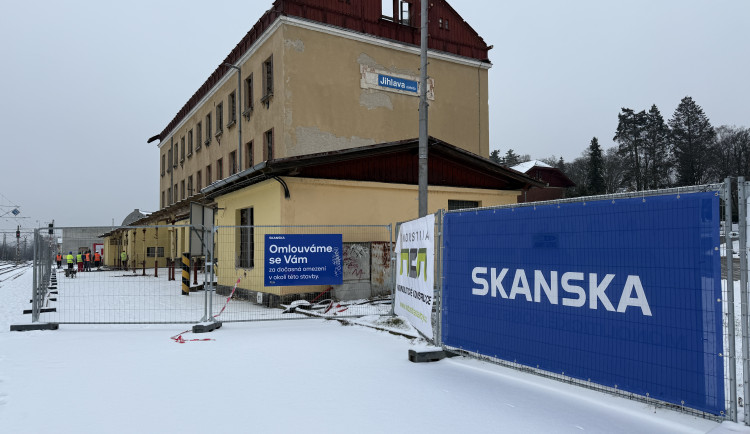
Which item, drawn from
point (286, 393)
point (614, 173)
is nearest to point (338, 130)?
point (286, 393)

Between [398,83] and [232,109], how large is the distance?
9.15 meters

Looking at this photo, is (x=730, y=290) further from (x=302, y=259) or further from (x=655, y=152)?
(x=655, y=152)

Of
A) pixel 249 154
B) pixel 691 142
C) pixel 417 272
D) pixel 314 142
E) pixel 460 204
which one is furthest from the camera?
pixel 691 142

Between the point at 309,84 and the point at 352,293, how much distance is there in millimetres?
9772

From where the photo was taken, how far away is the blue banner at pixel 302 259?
10.8 meters

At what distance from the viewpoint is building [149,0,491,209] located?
1878 centimetres

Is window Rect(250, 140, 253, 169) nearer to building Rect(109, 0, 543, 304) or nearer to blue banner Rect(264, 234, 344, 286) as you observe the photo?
building Rect(109, 0, 543, 304)

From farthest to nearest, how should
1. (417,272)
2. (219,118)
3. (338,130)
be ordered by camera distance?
(219,118) → (338,130) → (417,272)

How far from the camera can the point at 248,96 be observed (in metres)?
22.3

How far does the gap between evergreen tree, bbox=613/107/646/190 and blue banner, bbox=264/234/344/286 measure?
6450cm

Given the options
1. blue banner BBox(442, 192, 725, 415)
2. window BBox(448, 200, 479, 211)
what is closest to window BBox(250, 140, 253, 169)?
window BBox(448, 200, 479, 211)

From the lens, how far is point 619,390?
4875mm

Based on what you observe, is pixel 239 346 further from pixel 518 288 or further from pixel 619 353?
pixel 619 353

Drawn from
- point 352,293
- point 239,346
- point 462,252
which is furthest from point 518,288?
point 352,293
